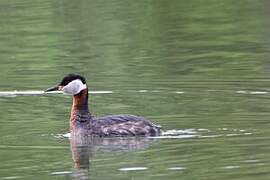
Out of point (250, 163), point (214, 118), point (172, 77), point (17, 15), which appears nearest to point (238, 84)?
point (172, 77)

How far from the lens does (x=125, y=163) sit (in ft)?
50.4

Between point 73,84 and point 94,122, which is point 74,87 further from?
point 94,122

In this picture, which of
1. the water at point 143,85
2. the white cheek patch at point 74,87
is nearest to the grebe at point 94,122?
the white cheek patch at point 74,87

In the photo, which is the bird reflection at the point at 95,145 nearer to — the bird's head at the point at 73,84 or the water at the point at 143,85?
the water at the point at 143,85

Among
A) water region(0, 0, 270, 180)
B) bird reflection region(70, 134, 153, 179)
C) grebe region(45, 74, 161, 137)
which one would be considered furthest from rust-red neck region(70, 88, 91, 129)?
bird reflection region(70, 134, 153, 179)

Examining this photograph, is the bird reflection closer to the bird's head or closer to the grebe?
the grebe

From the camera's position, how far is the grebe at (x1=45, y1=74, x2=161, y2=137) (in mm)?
17453

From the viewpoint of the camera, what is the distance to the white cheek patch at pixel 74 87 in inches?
732

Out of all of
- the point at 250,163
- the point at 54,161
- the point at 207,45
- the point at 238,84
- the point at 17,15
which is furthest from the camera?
the point at 17,15

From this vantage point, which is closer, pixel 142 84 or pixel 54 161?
pixel 54 161

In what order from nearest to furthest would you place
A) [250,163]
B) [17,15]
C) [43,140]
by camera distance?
[250,163] → [43,140] → [17,15]

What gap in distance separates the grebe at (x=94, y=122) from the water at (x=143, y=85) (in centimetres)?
19

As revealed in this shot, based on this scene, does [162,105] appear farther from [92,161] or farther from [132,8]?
[132,8]

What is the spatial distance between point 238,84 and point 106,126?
419 centimetres
